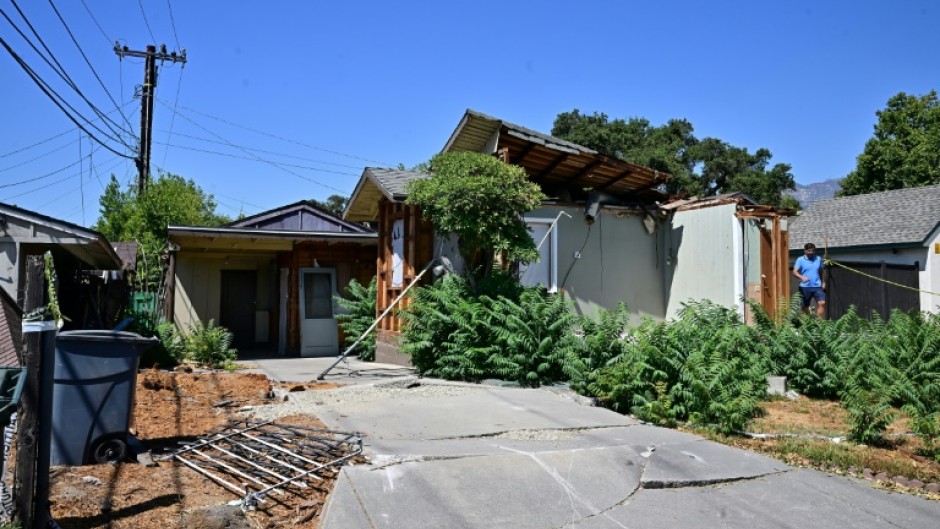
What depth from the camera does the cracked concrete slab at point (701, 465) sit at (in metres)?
5.23

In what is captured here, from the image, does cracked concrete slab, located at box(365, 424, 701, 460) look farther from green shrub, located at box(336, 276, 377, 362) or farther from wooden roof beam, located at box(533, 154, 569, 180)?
green shrub, located at box(336, 276, 377, 362)

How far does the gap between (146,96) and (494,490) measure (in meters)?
21.8

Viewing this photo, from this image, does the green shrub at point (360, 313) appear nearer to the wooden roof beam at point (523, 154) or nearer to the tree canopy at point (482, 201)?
the tree canopy at point (482, 201)

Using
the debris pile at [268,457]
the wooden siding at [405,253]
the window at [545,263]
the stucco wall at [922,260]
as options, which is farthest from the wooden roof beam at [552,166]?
the stucco wall at [922,260]

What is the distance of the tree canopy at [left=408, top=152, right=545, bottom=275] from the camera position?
9.63 meters

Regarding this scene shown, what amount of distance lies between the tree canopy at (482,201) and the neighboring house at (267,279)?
5.26 metres

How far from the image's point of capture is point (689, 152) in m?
41.2

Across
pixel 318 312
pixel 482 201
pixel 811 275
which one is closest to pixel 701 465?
pixel 482 201

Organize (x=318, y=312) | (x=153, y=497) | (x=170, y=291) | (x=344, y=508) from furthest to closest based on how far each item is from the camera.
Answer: (x=170, y=291)
(x=318, y=312)
(x=153, y=497)
(x=344, y=508)

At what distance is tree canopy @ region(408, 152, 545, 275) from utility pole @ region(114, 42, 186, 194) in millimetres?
14845

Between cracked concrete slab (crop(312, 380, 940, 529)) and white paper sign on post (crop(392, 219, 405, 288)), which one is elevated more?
white paper sign on post (crop(392, 219, 405, 288))

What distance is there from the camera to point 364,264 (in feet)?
52.3

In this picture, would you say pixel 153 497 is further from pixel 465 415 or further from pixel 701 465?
pixel 701 465

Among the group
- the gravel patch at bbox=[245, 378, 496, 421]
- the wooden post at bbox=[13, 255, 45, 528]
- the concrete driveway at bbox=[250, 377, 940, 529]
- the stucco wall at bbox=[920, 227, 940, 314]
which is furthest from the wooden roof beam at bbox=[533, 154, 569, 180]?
the stucco wall at bbox=[920, 227, 940, 314]
